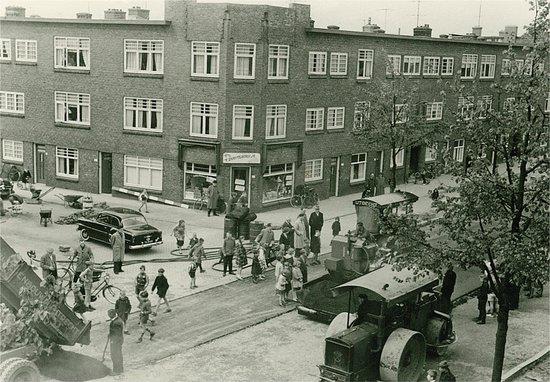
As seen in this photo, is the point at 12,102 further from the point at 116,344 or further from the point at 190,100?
the point at 116,344

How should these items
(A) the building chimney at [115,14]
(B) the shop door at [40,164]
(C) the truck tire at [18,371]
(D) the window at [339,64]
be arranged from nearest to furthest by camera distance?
(C) the truck tire at [18,371] < (A) the building chimney at [115,14] < (D) the window at [339,64] < (B) the shop door at [40,164]

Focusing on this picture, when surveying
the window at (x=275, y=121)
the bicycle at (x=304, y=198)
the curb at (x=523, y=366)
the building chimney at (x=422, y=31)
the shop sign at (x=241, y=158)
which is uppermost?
the building chimney at (x=422, y=31)

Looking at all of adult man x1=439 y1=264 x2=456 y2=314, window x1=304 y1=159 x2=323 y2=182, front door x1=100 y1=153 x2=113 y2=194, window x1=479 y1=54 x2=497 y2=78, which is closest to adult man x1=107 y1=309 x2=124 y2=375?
adult man x1=439 y1=264 x2=456 y2=314

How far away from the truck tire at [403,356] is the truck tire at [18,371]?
7502 mm

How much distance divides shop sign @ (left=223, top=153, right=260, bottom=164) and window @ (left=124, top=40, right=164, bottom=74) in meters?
5.63

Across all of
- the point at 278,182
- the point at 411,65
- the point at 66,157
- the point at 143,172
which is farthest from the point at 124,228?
the point at 411,65

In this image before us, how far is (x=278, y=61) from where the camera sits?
34.1 metres

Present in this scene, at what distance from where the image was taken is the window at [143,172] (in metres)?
35.4

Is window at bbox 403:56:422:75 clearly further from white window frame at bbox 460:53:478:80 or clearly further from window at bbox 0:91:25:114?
window at bbox 0:91:25:114

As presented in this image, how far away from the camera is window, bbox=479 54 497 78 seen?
50156 millimetres

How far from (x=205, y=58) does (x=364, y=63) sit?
36.0 ft

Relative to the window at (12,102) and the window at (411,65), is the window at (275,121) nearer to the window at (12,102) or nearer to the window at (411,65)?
the window at (411,65)

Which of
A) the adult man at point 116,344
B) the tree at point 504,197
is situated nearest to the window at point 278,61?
the tree at point 504,197

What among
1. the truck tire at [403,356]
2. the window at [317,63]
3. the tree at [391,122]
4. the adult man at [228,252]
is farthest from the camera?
the window at [317,63]
